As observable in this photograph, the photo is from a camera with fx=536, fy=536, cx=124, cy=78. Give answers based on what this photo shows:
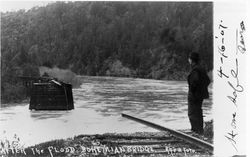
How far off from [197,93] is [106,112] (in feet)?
4.21

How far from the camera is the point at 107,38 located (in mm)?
7578

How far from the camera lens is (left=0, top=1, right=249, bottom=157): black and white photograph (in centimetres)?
720

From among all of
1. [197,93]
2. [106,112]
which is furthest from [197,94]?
[106,112]

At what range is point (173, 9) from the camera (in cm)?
748

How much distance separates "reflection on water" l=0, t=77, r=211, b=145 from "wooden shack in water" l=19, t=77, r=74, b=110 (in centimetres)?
8

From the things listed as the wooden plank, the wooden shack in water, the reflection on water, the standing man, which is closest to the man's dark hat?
the standing man

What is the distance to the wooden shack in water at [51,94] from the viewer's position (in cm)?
740

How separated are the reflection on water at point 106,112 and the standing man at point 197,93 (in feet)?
0.29

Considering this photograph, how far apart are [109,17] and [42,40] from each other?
1.00 metres

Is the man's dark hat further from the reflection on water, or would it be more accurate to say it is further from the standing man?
the reflection on water

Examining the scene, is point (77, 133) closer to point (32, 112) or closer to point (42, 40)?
point (32, 112)

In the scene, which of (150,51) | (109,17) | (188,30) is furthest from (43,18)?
(188,30)

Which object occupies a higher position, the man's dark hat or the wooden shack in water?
the man's dark hat

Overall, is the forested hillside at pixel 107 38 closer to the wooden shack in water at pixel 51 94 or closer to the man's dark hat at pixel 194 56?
the man's dark hat at pixel 194 56
